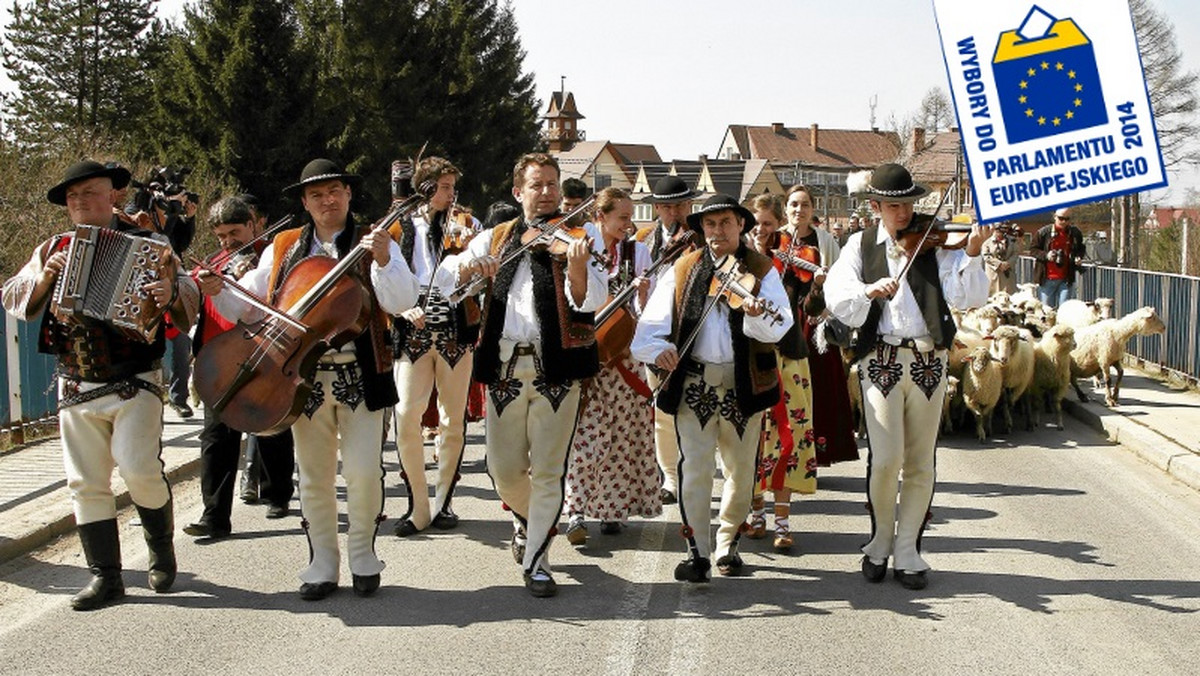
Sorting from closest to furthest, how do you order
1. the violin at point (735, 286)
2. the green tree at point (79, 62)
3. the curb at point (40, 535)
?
the violin at point (735, 286) < the curb at point (40, 535) < the green tree at point (79, 62)

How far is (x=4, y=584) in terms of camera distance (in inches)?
263

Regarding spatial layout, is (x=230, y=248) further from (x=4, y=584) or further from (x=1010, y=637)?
(x=1010, y=637)

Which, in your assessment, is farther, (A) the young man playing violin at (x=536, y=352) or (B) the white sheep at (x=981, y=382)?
(B) the white sheep at (x=981, y=382)

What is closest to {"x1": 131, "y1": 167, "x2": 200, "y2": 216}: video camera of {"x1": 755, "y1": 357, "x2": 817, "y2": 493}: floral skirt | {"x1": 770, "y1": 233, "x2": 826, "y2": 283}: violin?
{"x1": 770, "y1": 233, "x2": 826, "y2": 283}: violin

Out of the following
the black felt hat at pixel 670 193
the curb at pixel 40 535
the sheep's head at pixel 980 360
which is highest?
the black felt hat at pixel 670 193

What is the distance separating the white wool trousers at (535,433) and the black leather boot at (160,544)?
1739mm

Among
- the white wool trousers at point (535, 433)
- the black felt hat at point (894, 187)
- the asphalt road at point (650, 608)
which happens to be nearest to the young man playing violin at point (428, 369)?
the asphalt road at point (650, 608)

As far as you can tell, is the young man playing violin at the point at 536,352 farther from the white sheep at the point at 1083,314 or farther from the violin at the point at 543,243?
the white sheep at the point at 1083,314

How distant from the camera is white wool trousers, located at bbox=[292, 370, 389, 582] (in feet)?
20.3

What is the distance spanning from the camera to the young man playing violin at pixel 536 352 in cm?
634

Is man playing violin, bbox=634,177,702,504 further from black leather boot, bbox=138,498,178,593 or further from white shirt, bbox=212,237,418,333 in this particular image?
black leather boot, bbox=138,498,178,593

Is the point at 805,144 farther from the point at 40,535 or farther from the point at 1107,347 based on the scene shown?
the point at 40,535

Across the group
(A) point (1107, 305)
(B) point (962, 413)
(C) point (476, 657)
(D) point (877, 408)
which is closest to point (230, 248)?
(C) point (476, 657)

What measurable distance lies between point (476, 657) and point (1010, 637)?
8.03ft
